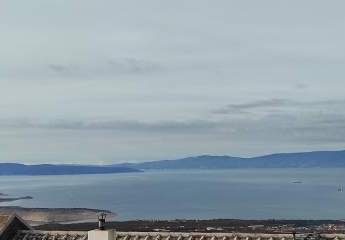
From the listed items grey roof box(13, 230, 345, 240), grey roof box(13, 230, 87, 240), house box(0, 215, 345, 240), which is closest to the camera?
house box(0, 215, 345, 240)

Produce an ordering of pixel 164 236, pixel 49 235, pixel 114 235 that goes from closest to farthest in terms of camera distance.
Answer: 1. pixel 114 235
2. pixel 164 236
3. pixel 49 235

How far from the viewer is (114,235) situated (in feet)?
101

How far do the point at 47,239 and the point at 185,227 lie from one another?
15524cm

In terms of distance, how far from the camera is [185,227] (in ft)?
614

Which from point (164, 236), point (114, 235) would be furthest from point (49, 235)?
point (164, 236)

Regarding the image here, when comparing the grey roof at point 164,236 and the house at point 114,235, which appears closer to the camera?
the house at point 114,235

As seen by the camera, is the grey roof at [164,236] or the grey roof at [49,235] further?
the grey roof at [49,235]

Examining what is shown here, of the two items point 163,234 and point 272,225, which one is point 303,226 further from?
point 163,234

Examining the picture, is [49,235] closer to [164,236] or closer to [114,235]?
[114,235]

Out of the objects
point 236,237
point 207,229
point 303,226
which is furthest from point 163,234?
point 303,226

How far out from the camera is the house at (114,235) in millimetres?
30047

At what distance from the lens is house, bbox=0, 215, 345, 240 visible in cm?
3005

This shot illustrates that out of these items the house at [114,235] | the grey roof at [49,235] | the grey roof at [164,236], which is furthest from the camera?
the grey roof at [49,235]

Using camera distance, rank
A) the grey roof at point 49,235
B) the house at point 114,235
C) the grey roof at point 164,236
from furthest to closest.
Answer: the grey roof at point 49,235 < the grey roof at point 164,236 < the house at point 114,235
